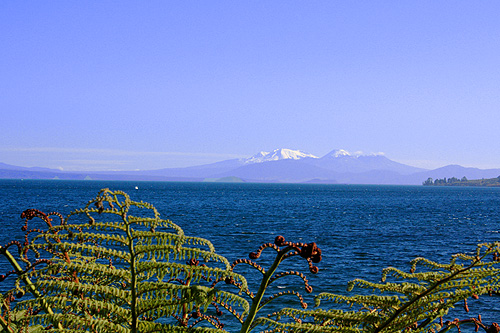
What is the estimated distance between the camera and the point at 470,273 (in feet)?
9.40

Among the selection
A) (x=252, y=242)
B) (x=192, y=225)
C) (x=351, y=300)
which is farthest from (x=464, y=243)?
(x=351, y=300)

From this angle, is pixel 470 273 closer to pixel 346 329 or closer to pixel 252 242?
pixel 346 329

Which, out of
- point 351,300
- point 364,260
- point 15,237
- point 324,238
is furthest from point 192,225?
point 351,300

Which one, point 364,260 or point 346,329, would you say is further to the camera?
point 364,260

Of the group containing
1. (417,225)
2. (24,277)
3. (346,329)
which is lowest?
(417,225)

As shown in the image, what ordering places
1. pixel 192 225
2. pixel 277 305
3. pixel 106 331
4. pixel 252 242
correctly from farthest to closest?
pixel 192 225 → pixel 252 242 → pixel 277 305 → pixel 106 331

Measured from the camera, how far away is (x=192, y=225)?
197ft

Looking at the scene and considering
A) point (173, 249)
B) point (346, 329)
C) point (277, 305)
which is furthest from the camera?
point (277, 305)

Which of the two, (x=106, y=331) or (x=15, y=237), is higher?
(x=106, y=331)

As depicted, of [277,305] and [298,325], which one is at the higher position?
[298,325]

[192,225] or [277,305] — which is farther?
[192,225]

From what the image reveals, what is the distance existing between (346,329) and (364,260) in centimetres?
3313

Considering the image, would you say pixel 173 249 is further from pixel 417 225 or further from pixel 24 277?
pixel 417 225

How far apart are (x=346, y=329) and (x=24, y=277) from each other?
1918 mm
